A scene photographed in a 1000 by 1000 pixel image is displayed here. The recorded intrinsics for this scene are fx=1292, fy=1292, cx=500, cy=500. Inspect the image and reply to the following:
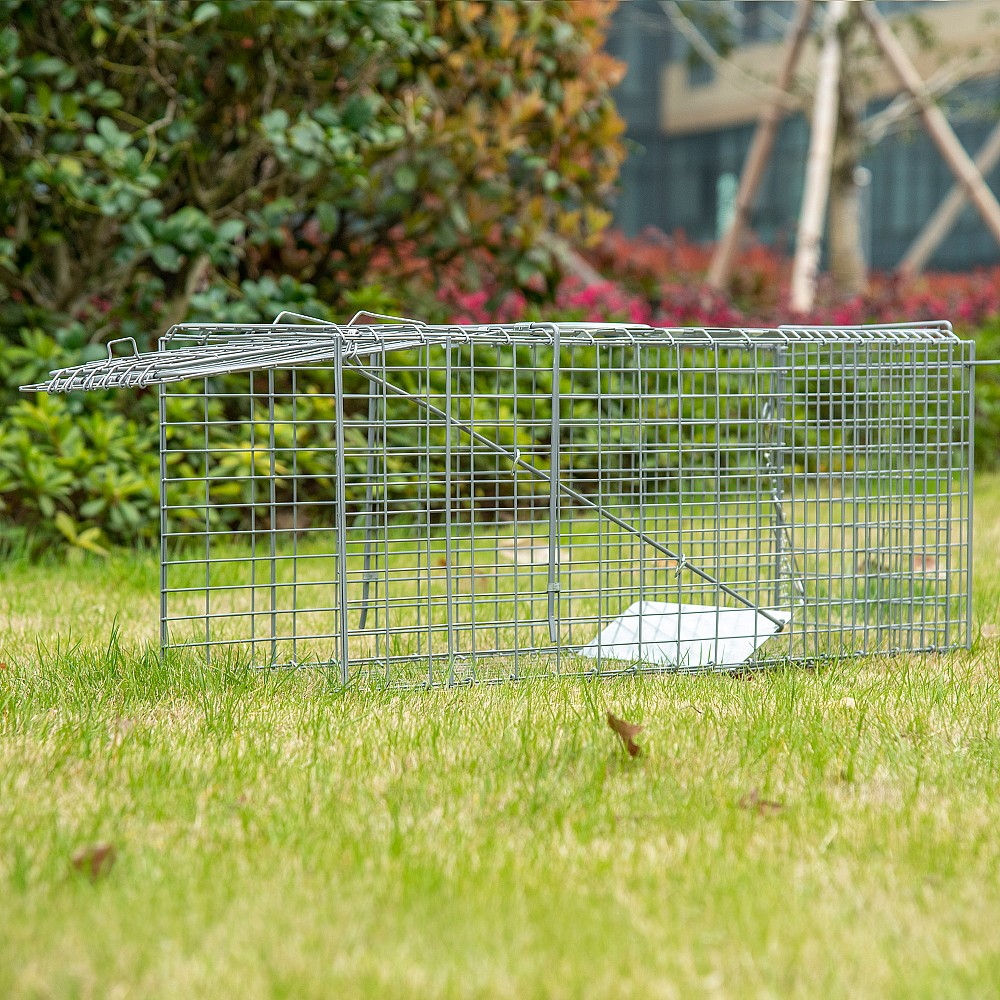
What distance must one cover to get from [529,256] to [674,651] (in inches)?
146

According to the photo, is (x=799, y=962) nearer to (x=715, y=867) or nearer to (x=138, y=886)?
(x=715, y=867)

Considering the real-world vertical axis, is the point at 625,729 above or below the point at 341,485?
below

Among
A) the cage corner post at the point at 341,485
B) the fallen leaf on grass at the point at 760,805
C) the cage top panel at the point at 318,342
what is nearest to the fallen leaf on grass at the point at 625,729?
the fallen leaf on grass at the point at 760,805

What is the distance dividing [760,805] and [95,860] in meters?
1.36

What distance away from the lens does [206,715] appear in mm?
3365

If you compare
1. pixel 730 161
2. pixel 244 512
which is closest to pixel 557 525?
pixel 244 512

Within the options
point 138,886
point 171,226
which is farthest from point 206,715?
point 171,226

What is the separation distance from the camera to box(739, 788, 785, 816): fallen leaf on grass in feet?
8.97

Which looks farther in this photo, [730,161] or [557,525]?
[730,161]

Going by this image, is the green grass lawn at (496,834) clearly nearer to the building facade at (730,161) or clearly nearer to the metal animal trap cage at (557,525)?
the metal animal trap cage at (557,525)

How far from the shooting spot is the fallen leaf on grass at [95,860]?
2355 millimetres

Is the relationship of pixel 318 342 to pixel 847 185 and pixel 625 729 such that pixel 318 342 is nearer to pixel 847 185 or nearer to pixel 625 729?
pixel 625 729

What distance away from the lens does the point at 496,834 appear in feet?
8.49

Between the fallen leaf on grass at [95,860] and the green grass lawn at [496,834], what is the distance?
3 centimetres
